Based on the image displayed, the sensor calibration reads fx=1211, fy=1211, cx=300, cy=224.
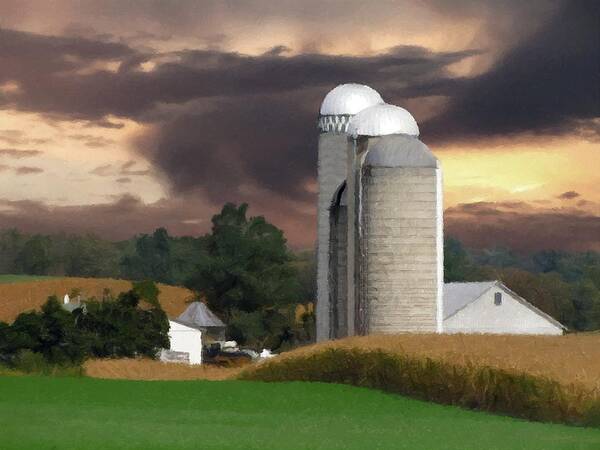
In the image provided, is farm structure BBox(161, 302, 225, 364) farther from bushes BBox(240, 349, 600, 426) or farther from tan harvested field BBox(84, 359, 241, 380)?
bushes BBox(240, 349, 600, 426)

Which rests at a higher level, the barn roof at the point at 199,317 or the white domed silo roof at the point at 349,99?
the white domed silo roof at the point at 349,99

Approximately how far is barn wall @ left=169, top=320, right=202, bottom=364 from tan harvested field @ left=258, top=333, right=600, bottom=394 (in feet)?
68.5

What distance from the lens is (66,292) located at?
207 feet

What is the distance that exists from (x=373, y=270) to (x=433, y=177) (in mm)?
3151

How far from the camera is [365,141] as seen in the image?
36.8 metres

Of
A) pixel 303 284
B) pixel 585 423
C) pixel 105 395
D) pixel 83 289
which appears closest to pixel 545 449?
pixel 585 423

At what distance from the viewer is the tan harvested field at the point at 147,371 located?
2900 cm

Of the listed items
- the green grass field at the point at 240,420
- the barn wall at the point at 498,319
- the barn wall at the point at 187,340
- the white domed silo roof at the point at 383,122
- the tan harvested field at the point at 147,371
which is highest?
the white domed silo roof at the point at 383,122

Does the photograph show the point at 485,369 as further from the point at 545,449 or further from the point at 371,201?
the point at 371,201

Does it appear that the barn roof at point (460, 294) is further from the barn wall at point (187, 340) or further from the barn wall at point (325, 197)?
the barn wall at point (187, 340)

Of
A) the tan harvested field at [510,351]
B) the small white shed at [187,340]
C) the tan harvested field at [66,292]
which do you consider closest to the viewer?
the tan harvested field at [510,351]

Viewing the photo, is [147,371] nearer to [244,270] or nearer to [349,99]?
[349,99]

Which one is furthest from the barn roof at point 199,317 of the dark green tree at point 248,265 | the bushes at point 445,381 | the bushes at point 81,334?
the bushes at point 445,381

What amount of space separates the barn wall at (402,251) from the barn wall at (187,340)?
14.8 metres
